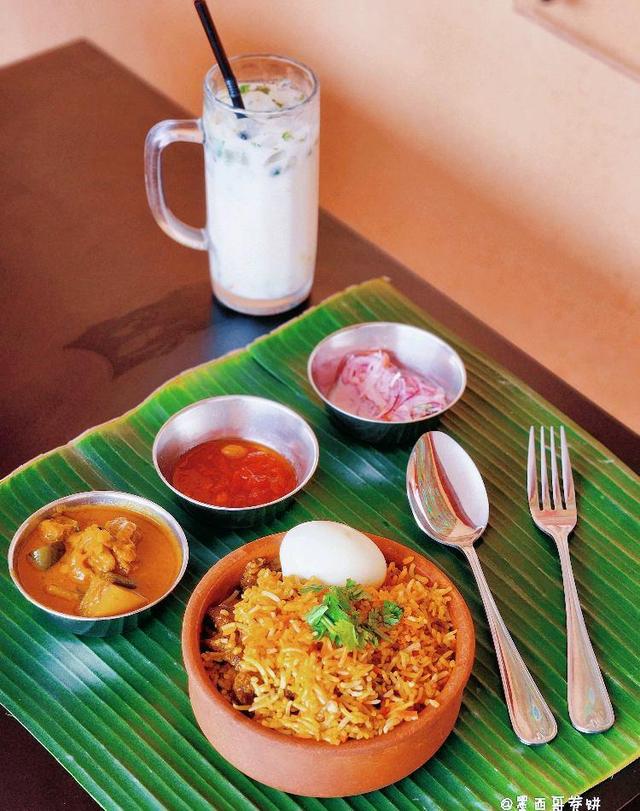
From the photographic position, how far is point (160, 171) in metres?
1.90

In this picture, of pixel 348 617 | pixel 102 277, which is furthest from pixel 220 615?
pixel 102 277

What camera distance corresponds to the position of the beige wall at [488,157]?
2.59m

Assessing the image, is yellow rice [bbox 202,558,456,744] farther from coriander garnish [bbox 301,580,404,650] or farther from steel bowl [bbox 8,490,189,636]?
steel bowl [bbox 8,490,189,636]

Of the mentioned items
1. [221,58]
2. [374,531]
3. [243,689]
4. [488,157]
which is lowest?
[488,157]

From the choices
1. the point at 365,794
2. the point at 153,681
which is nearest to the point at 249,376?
the point at 153,681

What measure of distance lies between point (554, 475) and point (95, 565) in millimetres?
746

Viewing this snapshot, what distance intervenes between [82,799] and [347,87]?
2.40m

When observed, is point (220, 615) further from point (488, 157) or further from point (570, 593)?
point (488, 157)

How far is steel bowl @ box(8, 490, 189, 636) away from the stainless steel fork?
56 cm

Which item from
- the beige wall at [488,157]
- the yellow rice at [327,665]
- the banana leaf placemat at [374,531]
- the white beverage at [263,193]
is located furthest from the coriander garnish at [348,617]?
the beige wall at [488,157]

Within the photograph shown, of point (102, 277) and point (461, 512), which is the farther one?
point (102, 277)

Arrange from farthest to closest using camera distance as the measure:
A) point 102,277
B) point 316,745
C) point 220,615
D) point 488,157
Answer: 1. point 488,157
2. point 102,277
3. point 220,615
4. point 316,745

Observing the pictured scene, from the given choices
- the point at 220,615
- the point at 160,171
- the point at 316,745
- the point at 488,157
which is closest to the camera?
the point at 316,745

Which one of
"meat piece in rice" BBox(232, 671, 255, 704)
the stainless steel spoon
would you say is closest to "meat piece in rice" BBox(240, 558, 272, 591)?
"meat piece in rice" BBox(232, 671, 255, 704)
